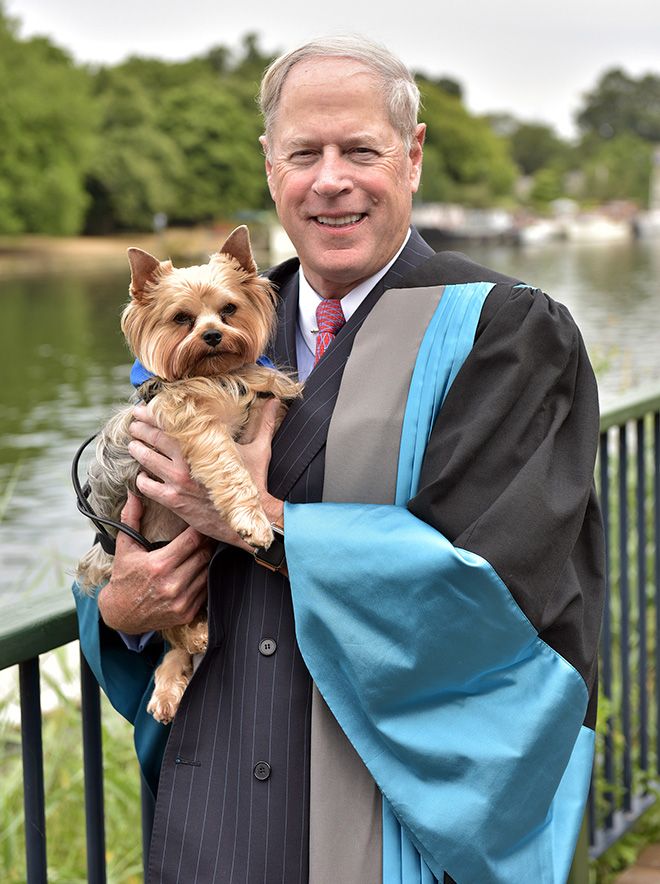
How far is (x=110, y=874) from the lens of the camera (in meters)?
4.05

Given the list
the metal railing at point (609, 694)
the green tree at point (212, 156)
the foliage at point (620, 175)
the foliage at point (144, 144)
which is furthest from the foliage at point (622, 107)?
the metal railing at point (609, 694)

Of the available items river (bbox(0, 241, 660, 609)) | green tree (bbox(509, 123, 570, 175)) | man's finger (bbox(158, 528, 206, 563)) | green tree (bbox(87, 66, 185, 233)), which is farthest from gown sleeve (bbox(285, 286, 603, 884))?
green tree (bbox(509, 123, 570, 175))

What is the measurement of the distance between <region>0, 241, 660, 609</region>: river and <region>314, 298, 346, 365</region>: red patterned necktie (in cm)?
53

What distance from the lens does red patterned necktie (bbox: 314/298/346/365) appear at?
265 centimetres

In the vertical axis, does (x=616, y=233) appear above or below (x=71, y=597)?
below

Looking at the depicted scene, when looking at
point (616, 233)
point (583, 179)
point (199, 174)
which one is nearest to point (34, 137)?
point (199, 174)

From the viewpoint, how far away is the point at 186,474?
8.38 feet

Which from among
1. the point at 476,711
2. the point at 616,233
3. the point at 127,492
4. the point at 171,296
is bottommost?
the point at 616,233

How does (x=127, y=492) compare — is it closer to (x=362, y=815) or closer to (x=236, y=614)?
(x=236, y=614)

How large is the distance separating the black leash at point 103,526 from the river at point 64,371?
5.8 inches

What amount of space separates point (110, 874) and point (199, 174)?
80.2 m

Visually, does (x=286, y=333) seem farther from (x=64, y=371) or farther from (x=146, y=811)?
(x=64, y=371)

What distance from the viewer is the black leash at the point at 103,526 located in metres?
2.58

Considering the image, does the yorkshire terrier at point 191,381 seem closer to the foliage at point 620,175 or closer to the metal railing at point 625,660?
the metal railing at point 625,660
